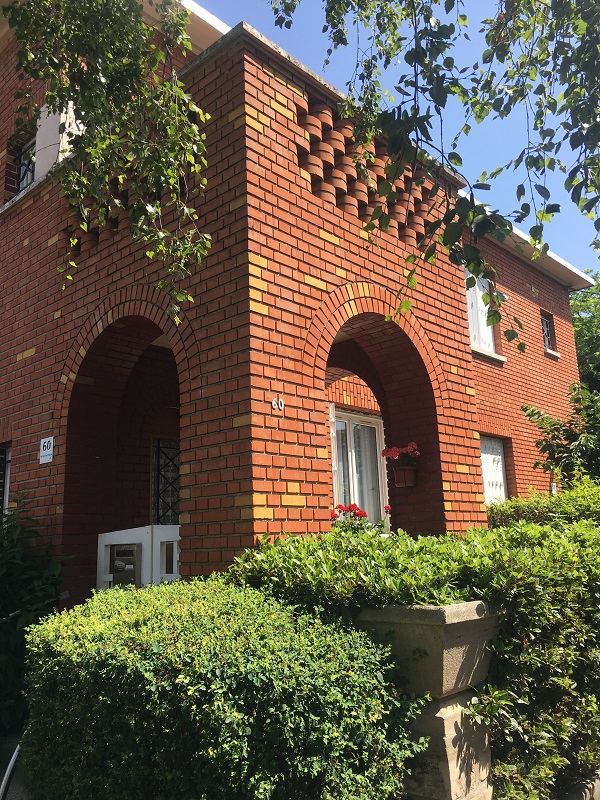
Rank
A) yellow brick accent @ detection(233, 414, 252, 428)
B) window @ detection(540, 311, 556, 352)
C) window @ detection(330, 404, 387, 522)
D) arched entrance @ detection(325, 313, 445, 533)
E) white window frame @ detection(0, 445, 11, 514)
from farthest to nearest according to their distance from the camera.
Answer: window @ detection(540, 311, 556, 352)
window @ detection(330, 404, 387, 522)
white window frame @ detection(0, 445, 11, 514)
arched entrance @ detection(325, 313, 445, 533)
yellow brick accent @ detection(233, 414, 252, 428)

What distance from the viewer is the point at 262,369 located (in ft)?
14.8

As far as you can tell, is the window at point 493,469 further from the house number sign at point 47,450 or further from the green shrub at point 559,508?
the house number sign at point 47,450

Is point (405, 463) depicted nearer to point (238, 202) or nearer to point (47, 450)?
point (238, 202)

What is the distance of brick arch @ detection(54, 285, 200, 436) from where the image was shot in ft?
16.3

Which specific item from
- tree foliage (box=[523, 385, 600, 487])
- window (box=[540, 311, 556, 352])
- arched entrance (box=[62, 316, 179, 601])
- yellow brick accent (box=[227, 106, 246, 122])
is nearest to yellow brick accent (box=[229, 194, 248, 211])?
yellow brick accent (box=[227, 106, 246, 122])

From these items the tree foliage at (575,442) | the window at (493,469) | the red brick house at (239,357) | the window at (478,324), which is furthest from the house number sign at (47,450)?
the window at (478,324)

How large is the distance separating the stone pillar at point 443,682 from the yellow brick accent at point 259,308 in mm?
2162

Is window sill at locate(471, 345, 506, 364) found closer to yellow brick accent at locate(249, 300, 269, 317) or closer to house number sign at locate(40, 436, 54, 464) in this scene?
yellow brick accent at locate(249, 300, 269, 317)

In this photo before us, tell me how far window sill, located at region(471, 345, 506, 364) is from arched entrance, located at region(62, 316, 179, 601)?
18.5 feet

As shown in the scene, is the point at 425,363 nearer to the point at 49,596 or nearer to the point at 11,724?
the point at 49,596

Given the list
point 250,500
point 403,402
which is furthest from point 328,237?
point 250,500

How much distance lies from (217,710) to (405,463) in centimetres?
376

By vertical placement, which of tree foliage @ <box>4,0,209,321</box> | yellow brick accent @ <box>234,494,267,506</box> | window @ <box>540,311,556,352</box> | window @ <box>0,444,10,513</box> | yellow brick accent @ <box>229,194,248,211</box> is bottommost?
yellow brick accent @ <box>234,494,267,506</box>

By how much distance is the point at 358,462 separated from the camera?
861 centimetres
